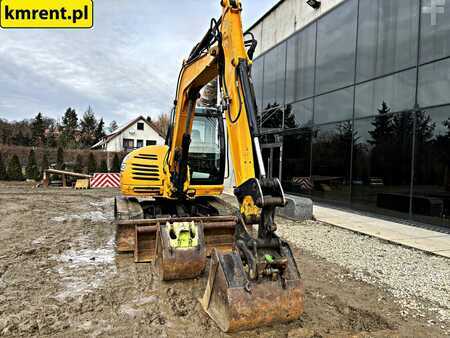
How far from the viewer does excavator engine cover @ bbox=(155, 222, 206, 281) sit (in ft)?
13.2

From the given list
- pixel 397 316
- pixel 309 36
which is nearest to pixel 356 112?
pixel 309 36

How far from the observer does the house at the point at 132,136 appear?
143 ft

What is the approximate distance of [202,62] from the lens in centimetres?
457

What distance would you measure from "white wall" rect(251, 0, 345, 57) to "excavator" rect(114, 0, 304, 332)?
7.52m

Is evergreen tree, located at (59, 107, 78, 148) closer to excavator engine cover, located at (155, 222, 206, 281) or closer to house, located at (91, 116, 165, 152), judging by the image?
house, located at (91, 116, 165, 152)

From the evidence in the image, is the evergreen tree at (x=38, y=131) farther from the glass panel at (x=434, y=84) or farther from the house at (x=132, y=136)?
the glass panel at (x=434, y=84)

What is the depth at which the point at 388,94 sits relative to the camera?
9102mm

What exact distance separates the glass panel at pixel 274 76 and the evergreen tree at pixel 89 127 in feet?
166

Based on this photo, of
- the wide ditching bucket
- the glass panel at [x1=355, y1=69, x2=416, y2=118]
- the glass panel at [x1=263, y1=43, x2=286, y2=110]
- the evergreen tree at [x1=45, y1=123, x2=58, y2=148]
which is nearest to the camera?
the wide ditching bucket

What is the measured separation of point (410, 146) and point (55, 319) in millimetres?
8301

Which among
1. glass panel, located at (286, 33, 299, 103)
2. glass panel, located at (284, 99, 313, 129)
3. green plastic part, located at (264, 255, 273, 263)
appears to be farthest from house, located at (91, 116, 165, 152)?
green plastic part, located at (264, 255, 273, 263)

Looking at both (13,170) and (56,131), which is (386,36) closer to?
(13,170)

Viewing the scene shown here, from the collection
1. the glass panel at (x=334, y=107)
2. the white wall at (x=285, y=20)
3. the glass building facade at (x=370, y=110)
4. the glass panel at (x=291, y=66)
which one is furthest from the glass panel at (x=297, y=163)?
the white wall at (x=285, y=20)

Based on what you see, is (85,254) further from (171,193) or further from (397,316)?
(397,316)
